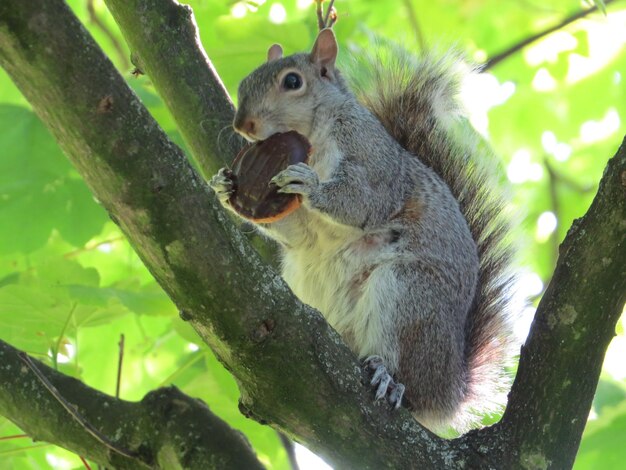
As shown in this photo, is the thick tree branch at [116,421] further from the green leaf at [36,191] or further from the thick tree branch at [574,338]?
the green leaf at [36,191]

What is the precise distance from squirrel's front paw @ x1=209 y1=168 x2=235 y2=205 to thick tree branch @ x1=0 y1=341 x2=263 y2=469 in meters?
0.65

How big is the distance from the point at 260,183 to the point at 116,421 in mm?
874

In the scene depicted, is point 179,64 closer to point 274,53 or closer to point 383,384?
point 274,53

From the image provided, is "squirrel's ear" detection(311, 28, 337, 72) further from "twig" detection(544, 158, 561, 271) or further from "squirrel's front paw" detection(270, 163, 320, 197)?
"twig" detection(544, 158, 561, 271)

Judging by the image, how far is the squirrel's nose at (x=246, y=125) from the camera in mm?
2908

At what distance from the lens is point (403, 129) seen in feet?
11.9

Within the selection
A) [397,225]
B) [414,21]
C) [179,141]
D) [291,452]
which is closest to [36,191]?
[179,141]

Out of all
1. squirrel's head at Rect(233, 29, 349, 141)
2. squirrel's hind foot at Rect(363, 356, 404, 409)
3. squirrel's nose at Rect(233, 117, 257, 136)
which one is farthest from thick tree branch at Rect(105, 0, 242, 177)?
squirrel's hind foot at Rect(363, 356, 404, 409)

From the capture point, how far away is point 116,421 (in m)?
2.36

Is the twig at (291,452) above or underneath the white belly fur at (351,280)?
underneath

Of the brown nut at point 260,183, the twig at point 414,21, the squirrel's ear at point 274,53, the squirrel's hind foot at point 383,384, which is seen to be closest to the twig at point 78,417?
the squirrel's hind foot at point 383,384

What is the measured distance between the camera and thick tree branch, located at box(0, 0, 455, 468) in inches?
66.6

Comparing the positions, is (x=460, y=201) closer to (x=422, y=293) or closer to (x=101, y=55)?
(x=422, y=293)

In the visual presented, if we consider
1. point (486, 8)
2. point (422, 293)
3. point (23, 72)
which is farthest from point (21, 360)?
point (486, 8)
